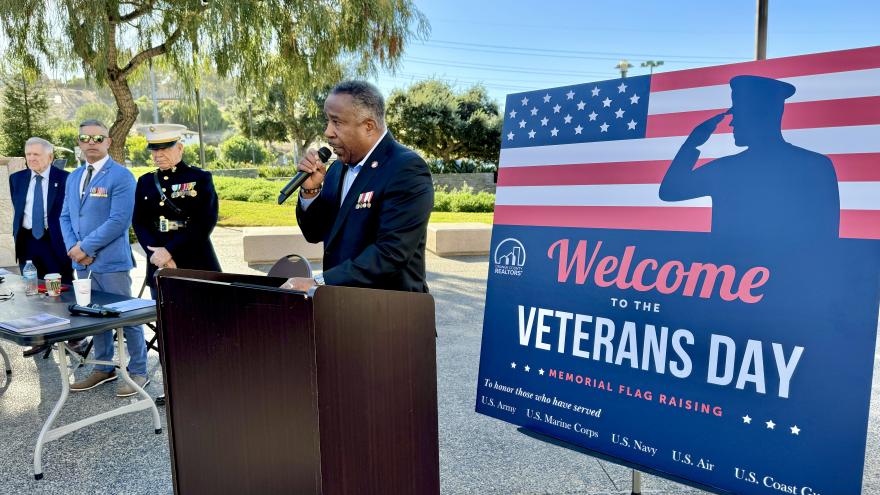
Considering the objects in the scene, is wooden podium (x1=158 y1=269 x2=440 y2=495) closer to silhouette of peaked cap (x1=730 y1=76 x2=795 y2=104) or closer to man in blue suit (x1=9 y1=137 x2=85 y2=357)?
silhouette of peaked cap (x1=730 y1=76 x2=795 y2=104)

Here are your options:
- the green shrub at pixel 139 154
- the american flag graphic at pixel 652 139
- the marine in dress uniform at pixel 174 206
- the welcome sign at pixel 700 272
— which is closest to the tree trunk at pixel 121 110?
the marine in dress uniform at pixel 174 206

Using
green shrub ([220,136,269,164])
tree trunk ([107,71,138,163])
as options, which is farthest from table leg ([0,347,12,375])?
green shrub ([220,136,269,164])

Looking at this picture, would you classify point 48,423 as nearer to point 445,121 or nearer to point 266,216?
point 266,216

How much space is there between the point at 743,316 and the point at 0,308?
3761 millimetres

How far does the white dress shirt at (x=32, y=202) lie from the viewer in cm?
481

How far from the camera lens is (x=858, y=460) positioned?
4.99 feet

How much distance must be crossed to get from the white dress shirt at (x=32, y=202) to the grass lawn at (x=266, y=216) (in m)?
8.56

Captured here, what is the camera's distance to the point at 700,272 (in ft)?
5.81

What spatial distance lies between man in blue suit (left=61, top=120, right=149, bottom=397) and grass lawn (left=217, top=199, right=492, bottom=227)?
8.88m

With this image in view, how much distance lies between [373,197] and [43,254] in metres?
4.15

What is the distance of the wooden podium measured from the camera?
4.70 ft

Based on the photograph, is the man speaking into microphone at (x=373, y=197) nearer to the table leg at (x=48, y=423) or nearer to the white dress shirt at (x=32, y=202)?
the table leg at (x=48, y=423)

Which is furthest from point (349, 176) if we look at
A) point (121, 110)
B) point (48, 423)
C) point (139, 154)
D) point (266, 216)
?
point (139, 154)

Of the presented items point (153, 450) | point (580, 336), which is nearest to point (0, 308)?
point (153, 450)
